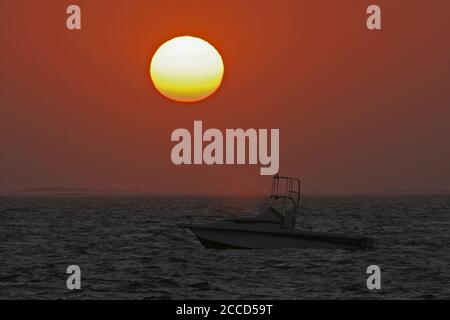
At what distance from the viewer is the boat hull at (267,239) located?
4709cm

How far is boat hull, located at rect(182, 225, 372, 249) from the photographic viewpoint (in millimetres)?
47094

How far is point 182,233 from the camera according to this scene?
77.8 metres

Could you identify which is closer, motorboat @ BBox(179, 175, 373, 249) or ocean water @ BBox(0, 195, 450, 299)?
ocean water @ BBox(0, 195, 450, 299)

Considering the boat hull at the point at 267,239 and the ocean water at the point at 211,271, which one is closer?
the ocean water at the point at 211,271

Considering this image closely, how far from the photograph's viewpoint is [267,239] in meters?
47.0

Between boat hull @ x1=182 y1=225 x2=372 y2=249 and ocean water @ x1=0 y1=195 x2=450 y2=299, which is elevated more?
boat hull @ x1=182 y1=225 x2=372 y2=249

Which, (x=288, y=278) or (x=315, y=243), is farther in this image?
(x=315, y=243)

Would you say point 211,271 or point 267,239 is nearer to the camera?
point 211,271

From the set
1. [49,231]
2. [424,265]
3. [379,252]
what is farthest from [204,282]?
[49,231]

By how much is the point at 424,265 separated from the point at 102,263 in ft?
61.3

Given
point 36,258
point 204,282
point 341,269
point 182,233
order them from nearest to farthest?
1. point 204,282
2. point 341,269
3. point 36,258
4. point 182,233

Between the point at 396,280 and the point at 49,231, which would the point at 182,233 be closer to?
the point at 49,231

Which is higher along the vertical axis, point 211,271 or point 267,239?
point 267,239

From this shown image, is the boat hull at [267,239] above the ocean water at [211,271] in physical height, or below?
above
